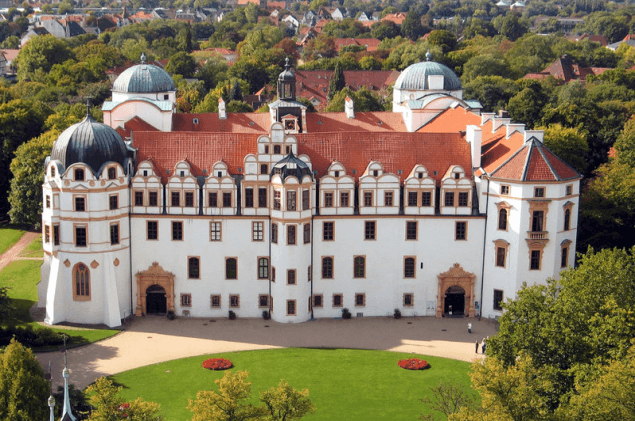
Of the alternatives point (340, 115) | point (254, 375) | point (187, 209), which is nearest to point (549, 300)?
point (254, 375)

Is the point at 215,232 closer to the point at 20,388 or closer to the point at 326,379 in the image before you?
the point at 326,379

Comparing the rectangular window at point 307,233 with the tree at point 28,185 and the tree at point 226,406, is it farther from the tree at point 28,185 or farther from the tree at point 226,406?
the tree at point 28,185

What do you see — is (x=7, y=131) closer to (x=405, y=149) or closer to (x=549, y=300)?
(x=405, y=149)

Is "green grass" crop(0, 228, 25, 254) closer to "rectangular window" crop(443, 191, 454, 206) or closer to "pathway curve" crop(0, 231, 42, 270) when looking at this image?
"pathway curve" crop(0, 231, 42, 270)

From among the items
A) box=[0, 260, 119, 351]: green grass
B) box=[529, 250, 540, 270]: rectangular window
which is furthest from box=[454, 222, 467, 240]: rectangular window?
box=[0, 260, 119, 351]: green grass

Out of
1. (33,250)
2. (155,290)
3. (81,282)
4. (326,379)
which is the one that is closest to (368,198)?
(326,379)
